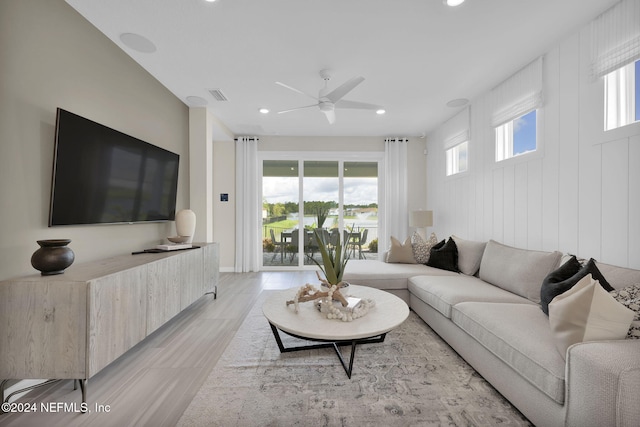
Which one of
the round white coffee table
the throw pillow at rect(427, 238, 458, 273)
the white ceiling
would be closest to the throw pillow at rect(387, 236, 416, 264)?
the throw pillow at rect(427, 238, 458, 273)

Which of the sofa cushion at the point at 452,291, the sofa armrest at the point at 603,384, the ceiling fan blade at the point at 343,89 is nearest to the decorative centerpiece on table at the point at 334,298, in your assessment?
the sofa cushion at the point at 452,291

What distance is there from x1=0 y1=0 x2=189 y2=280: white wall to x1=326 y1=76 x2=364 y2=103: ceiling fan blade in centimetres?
206

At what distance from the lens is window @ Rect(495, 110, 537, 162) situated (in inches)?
113

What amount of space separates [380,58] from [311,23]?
32.4 inches

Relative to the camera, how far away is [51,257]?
1.68 m

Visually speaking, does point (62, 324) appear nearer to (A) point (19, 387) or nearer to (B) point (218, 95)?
(A) point (19, 387)

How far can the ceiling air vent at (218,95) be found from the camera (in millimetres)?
3398

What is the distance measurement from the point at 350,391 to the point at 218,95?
140 inches

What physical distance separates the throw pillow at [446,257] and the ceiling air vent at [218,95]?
3.41 meters

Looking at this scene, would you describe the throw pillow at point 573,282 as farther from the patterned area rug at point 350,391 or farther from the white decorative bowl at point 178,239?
the white decorative bowl at point 178,239

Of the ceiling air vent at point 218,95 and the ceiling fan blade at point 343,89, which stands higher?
the ceiling air vent at point 218,95

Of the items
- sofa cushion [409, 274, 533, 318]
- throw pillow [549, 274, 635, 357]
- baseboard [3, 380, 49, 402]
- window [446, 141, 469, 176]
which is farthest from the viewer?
window [446, 141, 469, 176]

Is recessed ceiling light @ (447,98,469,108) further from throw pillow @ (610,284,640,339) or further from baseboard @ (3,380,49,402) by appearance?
baseboard @ (3,380,49,402)

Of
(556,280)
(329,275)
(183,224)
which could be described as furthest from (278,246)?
(556,280)
